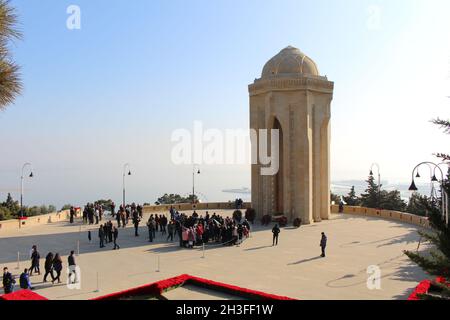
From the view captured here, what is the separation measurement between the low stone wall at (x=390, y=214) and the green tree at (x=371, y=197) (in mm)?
10577

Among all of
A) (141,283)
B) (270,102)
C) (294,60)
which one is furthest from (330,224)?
(141,283)

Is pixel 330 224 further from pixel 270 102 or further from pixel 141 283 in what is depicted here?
pixel 141 283

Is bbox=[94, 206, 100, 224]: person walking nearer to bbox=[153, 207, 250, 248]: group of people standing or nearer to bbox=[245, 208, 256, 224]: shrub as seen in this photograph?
bbox=[153, 207, 250, 248]: group of people standing

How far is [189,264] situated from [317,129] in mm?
18520

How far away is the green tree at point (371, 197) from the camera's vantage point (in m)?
48.9

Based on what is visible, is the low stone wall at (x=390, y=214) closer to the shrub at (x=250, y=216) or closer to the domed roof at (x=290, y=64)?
the shrub at (x=250, y=216)

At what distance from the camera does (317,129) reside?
32844 mm

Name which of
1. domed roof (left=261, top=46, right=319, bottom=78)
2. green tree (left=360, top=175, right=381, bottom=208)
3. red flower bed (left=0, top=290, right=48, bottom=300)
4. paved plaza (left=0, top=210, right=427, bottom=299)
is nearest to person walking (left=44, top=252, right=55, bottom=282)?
paved plaza (left=0, top=210, right=427, bottom=299)

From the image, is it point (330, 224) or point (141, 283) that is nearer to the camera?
point (141, 283)

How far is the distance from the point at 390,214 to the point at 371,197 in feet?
55.2

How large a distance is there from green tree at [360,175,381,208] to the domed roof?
20571 millimetres

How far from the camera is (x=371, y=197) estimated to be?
5072 centimetres
